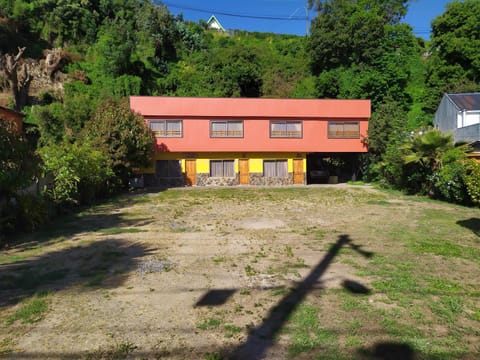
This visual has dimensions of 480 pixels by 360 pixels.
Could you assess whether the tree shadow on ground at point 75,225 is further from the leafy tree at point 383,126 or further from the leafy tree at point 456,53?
the leafy tree at point 456,53

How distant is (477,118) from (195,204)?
21936 millimetres

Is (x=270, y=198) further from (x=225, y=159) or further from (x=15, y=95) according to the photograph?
(x=15, y=95)

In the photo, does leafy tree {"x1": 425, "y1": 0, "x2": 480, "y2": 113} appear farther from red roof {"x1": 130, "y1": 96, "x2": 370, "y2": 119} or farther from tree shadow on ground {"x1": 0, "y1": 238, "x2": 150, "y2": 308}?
tree shadow on ground {"x1": 0, "y1": 238, "x2": 150, "y2": 308}

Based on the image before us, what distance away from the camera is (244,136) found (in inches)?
965

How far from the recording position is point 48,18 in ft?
121

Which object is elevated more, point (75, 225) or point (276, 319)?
point (75, 225)

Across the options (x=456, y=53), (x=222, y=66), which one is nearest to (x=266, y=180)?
(x=222, y=66)

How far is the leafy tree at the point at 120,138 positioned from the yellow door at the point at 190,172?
4256mm

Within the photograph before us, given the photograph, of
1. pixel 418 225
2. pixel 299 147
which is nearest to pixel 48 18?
pixel 299 147

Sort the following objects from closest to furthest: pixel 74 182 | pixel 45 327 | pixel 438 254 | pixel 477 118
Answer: pixel 45 327 → pixel 438 254 → pixel 74 182 → pixel 477 118

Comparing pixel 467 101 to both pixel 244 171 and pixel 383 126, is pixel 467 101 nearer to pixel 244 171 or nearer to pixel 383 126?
pixel 383 126

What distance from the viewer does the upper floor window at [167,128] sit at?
77.7 feet

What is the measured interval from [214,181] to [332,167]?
11.4 meters

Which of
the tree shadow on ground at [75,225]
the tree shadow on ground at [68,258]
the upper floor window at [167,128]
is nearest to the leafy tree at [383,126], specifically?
the upper floor window at [167,128]
